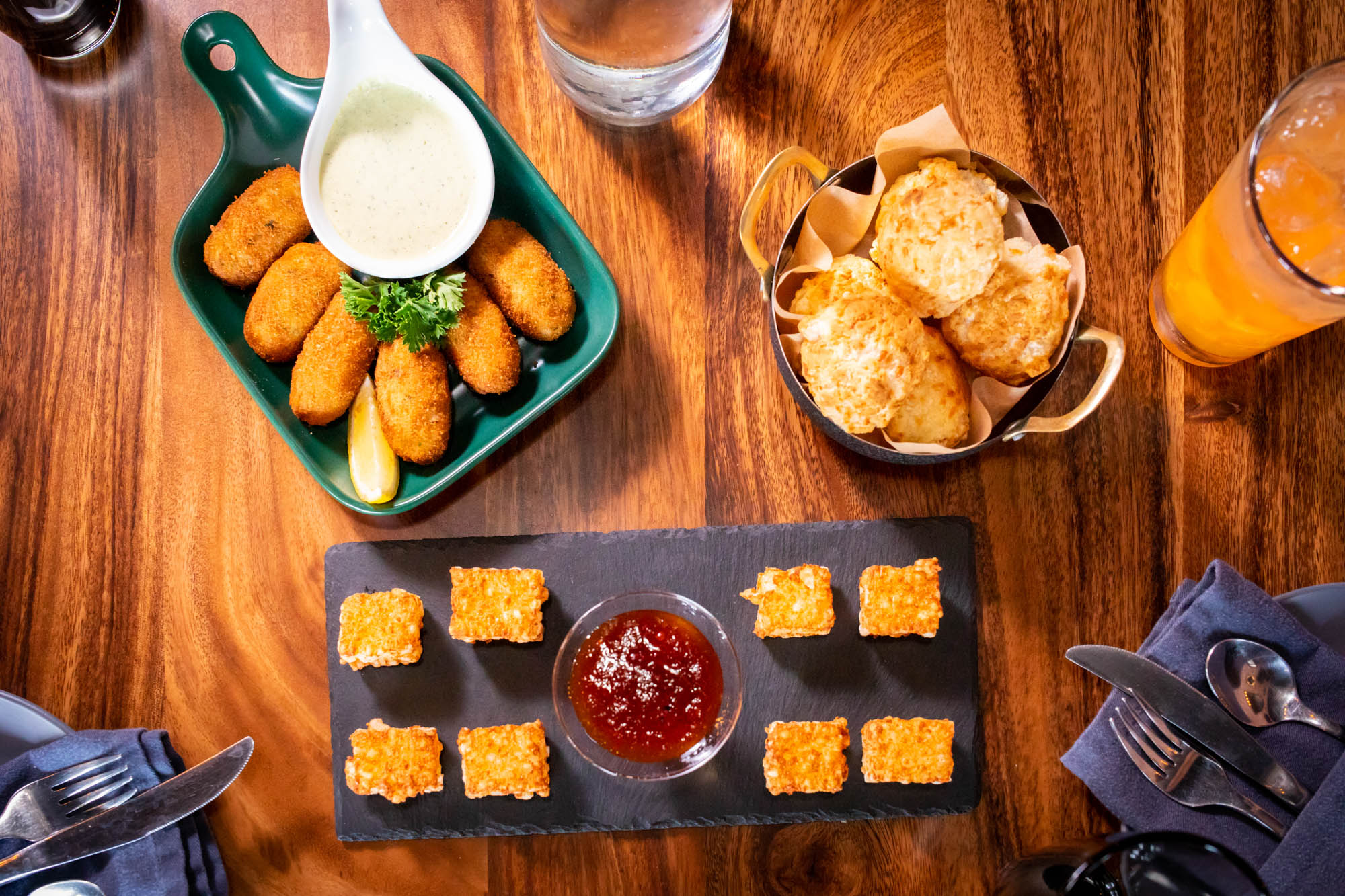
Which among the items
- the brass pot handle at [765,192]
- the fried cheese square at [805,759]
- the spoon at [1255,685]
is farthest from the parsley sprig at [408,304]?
the spoon at [1255,685]

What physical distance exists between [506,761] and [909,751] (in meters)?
0.96

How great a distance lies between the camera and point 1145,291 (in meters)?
2.23


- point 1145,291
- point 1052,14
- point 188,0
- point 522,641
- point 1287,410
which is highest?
point 188,0

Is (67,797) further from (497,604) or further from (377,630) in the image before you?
(497,604)

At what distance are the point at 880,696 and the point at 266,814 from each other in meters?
1.56

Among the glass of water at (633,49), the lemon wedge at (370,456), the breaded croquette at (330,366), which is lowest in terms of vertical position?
the lemon wedge at (370,456)

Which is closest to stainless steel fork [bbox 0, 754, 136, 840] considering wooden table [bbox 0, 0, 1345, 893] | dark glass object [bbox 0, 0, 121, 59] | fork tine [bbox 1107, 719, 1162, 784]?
wooden table [bbox 0, 0, 1345, 893]

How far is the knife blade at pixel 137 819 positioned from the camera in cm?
200

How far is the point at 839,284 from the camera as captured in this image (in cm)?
190

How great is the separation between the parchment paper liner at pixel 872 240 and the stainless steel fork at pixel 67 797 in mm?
1865

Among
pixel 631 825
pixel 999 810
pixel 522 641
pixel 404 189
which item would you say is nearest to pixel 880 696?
pixel 999 810

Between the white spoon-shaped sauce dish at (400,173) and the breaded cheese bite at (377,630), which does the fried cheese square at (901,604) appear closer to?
the breaded cheese bite at (377,630)

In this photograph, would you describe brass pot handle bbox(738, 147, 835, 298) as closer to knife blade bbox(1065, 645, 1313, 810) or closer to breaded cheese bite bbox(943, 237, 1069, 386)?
breaded cheese bite bbox(943, 237, 1069, 386)

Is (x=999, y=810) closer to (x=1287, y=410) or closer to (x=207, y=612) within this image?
(x=1287, y=410)
